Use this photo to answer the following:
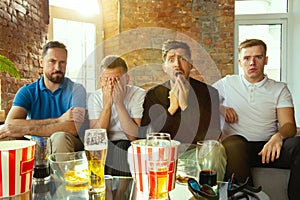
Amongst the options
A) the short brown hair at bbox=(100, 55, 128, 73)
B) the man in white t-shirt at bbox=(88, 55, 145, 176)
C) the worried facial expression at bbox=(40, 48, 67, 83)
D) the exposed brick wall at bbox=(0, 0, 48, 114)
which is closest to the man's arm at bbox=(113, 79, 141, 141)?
the man in white t-shirt at bbox=(88, 55, 145, 176)

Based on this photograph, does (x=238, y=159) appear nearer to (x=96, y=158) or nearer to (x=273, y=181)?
(x=273, y=181)

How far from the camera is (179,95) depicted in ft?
6.61

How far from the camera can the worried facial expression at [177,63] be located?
2.07 m

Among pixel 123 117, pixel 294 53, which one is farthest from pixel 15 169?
pixel 294 53

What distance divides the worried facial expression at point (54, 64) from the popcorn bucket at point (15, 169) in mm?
1215

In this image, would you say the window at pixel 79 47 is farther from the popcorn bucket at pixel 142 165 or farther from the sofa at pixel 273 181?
the popcorn bucket at pixel 142 165

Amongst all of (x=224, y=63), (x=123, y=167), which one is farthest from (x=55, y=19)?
(x=123, y=167)

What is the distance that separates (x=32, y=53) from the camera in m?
3.08

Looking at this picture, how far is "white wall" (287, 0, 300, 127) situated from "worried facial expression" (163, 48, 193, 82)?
8.08 feet

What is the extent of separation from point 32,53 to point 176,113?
177 cm

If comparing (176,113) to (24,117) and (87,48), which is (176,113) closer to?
(24,117)

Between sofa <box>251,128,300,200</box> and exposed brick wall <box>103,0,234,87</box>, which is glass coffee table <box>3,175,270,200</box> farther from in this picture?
exposed brick wall <box>103,0,234,87</box>

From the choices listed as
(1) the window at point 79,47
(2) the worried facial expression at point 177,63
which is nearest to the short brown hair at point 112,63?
(2) the worried facial expression at point 177,63

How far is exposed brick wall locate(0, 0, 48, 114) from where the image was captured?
2574mm
